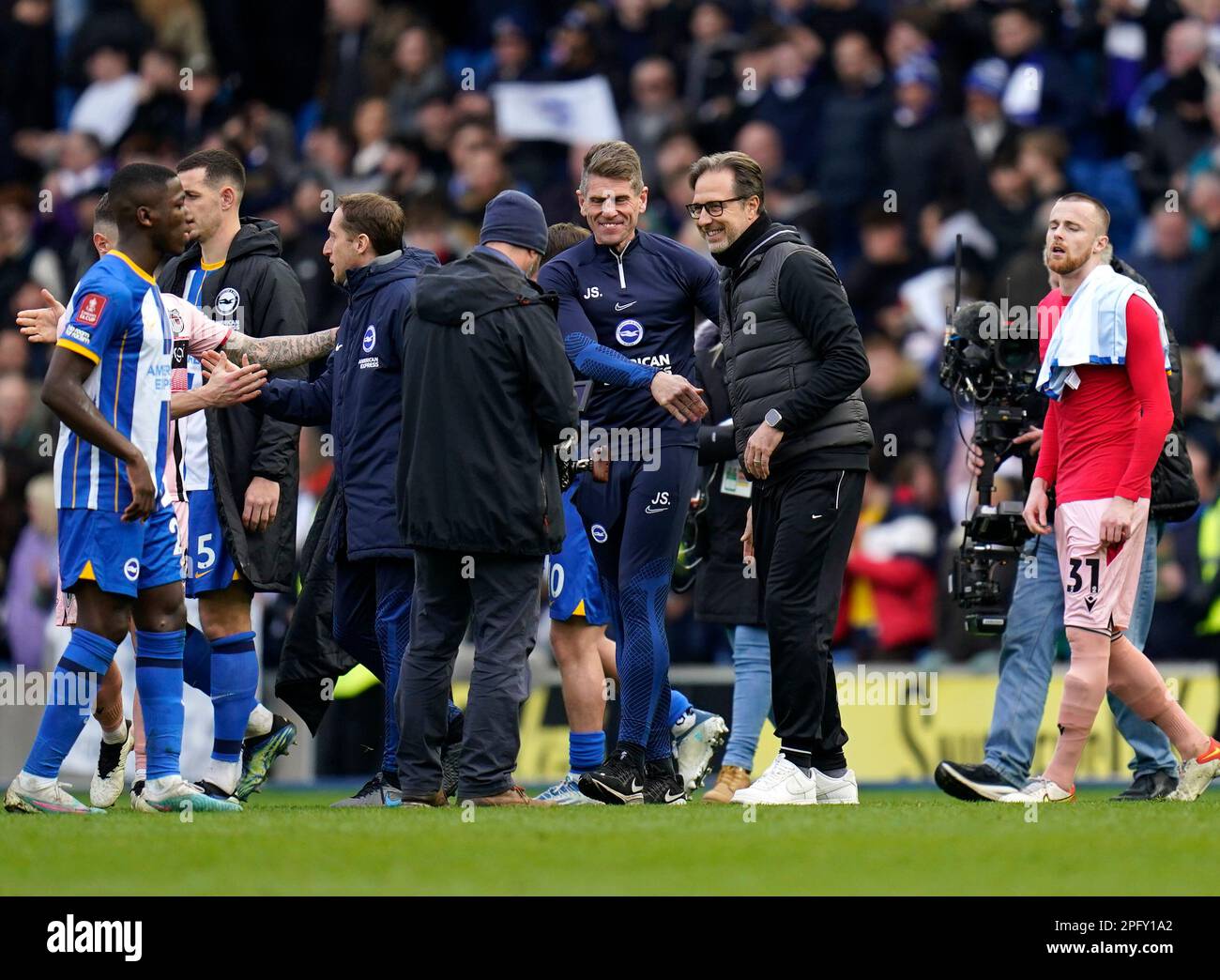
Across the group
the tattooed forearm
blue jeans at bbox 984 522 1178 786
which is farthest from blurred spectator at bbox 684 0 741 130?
blue jeans at bbox 984 522 1178 786

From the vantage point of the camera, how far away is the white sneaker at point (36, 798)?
7926 millimetres

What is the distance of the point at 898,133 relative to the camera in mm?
15758

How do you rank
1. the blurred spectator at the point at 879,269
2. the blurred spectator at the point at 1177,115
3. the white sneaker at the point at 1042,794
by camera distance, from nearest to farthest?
the white sneaker at the point at 1042,794 < the blurred spectator at the point at 1177,115 < the blurred spectator at the point at 879,269

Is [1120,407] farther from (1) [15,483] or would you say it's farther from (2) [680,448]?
(1) [15,483]

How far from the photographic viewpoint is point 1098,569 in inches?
326

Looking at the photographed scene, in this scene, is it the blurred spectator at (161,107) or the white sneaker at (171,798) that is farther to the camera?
the blurred spectator at (161,107)

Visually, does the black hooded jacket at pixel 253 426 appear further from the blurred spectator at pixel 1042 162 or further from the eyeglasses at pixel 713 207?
the blurred spectator at pixel 1042 162

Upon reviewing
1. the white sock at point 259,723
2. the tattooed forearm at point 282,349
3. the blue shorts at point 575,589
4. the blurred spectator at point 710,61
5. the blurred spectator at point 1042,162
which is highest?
the blurred spectator at point 710,61

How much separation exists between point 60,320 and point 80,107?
38.0 ft

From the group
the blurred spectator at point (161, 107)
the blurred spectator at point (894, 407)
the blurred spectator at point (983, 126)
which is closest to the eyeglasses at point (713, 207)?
the blurred spectator at point (894, 407)

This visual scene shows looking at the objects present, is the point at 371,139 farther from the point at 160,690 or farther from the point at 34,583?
the point at 160,690

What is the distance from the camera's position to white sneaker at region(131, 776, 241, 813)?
812 cm

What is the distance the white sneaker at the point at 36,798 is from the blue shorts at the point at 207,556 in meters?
1.30
